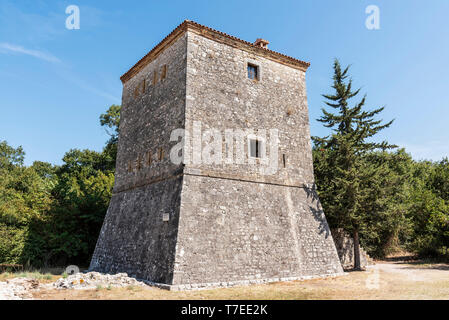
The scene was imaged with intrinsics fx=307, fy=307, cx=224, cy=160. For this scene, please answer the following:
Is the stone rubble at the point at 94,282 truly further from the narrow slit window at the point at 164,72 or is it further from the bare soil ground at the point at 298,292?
the narrow slit window at the point at 164,72

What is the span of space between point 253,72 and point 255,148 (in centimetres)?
387

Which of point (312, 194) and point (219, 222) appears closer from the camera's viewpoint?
point (219, 222)

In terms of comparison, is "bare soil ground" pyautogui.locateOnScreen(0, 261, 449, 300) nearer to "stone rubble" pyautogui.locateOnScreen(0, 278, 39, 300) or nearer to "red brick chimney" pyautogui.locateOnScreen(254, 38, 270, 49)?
"stone rubble" pyautogui.locateOnScreen(0, 278, 39, 300)

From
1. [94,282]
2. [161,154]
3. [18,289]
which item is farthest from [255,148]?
[18,289]

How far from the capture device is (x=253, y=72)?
14953mm

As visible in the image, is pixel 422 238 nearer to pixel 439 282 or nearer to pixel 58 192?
pixel 439 282

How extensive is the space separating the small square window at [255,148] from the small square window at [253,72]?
319cm

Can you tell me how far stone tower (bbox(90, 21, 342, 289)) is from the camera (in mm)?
11266

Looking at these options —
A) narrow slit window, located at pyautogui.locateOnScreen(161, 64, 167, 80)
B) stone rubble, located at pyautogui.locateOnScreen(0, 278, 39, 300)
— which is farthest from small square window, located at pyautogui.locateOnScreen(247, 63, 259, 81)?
stone rubble, located at pyautogui.locateOnScreen(0, 278, 39, 300)

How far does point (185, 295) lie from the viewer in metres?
9.21

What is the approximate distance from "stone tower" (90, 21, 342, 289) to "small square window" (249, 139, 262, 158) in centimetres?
5

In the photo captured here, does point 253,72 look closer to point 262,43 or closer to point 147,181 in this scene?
point 262,43
